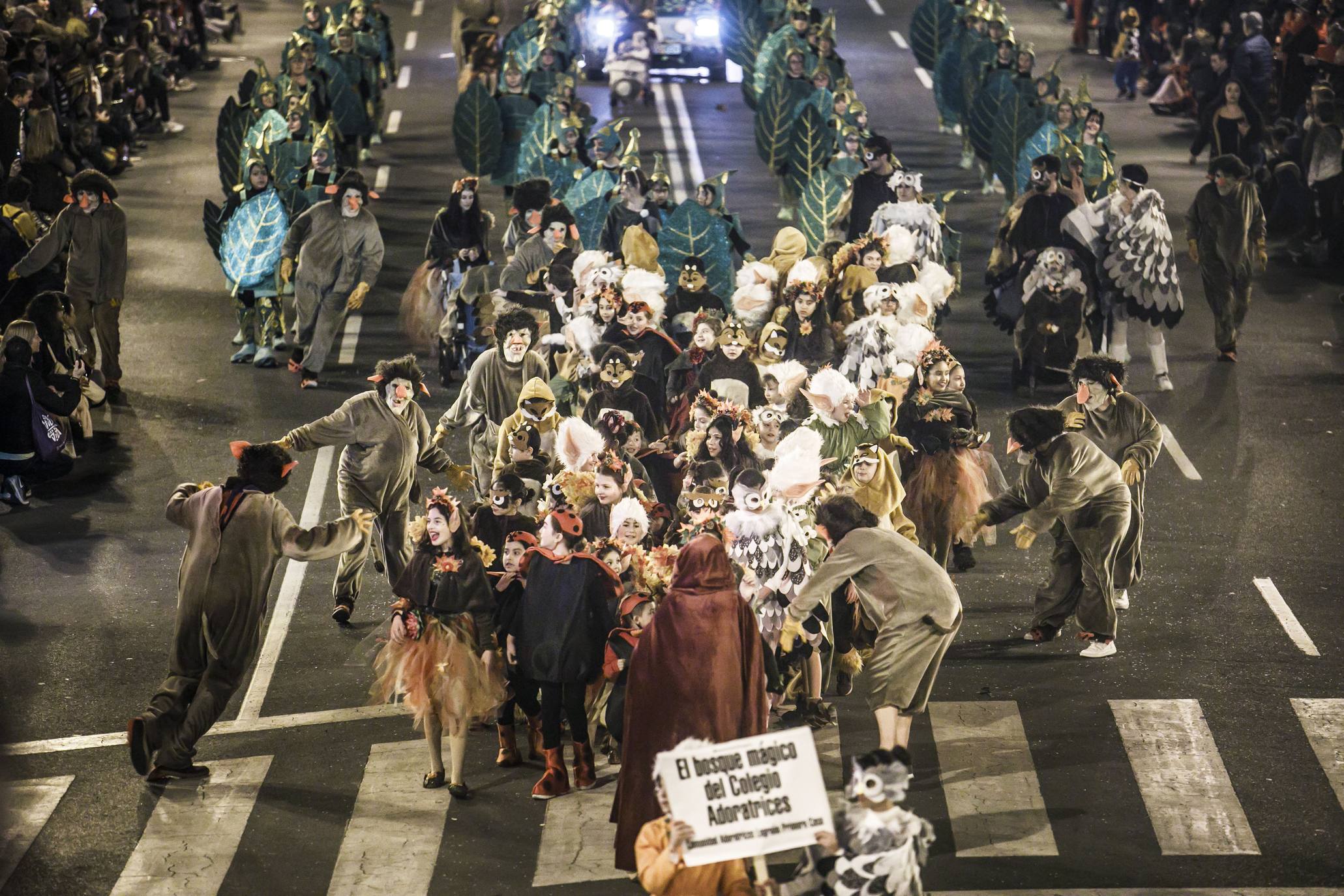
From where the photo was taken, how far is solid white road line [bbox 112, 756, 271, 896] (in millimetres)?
9750

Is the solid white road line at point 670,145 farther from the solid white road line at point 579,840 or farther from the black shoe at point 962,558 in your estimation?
the solid white road line at point 579,840

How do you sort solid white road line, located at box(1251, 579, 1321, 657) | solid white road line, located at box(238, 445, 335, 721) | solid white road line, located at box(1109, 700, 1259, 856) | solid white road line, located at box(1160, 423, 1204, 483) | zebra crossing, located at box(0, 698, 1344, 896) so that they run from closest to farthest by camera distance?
1. zebra crossing, located at box(0, 698, 1344, 896)
2. solid white road line, located at box(1109, 700, 1259, 856)
3. solid white road line, located at box(238, 445, 335, 721)
4. solid white road line, located at box(1251, 579, 1321, 657)
5. solid white road line, located at box(1160, 423, 1204, 483)

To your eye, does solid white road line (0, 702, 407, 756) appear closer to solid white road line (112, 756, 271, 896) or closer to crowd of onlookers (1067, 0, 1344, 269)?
solid white road line (112, 756, 271, 896)

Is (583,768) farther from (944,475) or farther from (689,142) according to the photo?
(689,142)

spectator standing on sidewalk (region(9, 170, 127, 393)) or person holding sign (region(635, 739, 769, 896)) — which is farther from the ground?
person holding sign (region(635, 739, 769, 896))

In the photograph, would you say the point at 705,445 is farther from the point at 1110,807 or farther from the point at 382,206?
the point at 382,206

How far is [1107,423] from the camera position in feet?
41.2

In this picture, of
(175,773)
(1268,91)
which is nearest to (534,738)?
(175,773)

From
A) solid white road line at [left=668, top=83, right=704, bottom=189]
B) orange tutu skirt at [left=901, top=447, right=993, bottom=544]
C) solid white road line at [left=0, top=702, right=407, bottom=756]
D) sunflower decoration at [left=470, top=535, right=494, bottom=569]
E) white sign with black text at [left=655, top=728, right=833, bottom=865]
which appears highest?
white sign with black text at [left=655, top=728, right=833, bottom=865]

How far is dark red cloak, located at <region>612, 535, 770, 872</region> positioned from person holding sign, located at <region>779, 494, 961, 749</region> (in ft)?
2.96

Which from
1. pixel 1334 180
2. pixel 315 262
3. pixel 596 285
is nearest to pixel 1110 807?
pixel 596 285

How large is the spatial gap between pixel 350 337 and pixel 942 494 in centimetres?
798

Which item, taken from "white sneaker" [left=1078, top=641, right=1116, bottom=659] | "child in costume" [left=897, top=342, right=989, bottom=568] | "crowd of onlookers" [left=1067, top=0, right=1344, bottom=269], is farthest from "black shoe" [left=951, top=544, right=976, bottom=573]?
"crowd of onlookers" [left=1067, top=0, right=1344, bottom=269]

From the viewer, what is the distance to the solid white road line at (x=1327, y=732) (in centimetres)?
1074
